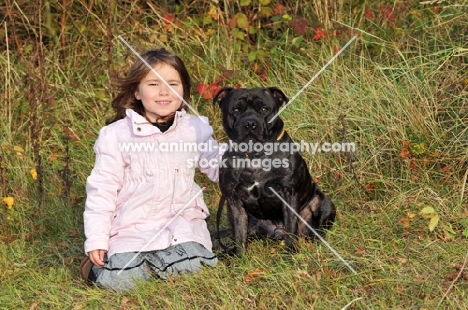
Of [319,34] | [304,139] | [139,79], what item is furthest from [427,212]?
[319,34]

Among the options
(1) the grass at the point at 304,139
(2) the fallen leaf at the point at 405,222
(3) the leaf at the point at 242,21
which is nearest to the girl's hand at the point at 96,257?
(1) the grass at the point at 304,139

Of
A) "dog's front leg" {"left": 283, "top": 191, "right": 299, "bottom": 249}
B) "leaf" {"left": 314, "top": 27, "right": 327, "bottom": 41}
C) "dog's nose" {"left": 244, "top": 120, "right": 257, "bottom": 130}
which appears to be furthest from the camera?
"leaf" {"left": 314, "top": 27, "right": 327, "bottom": 41}

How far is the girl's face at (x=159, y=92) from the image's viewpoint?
4.61 m

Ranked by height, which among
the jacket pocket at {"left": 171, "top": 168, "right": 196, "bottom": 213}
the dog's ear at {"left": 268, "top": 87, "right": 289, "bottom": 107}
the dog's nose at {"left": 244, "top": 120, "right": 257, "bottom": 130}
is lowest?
the jacket pocket at {"left": 171, "top": 168, "right": 196, "bottom": 213}

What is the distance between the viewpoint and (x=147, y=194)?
449cm

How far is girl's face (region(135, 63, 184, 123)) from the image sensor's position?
4605 millimetres

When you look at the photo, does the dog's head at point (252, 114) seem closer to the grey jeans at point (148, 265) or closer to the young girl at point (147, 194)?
the young girl at point (147, 194)

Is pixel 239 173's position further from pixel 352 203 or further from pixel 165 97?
pixel 352 203

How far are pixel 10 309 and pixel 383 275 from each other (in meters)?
2.08

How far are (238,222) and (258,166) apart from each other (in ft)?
1.34

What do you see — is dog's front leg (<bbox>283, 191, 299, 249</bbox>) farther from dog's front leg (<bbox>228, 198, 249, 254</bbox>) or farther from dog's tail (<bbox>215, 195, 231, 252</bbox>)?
dog's tail (<bbox>215, 195, 231, 252</bbox>)

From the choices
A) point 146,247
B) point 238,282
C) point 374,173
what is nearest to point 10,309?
point 146,247

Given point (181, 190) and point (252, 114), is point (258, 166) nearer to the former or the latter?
point (252, 114)

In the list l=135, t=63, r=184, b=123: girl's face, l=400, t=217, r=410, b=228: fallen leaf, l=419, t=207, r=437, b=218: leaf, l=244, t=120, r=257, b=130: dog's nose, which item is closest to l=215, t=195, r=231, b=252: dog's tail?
l=244, t=120, r=257, b=130: dog's nose
